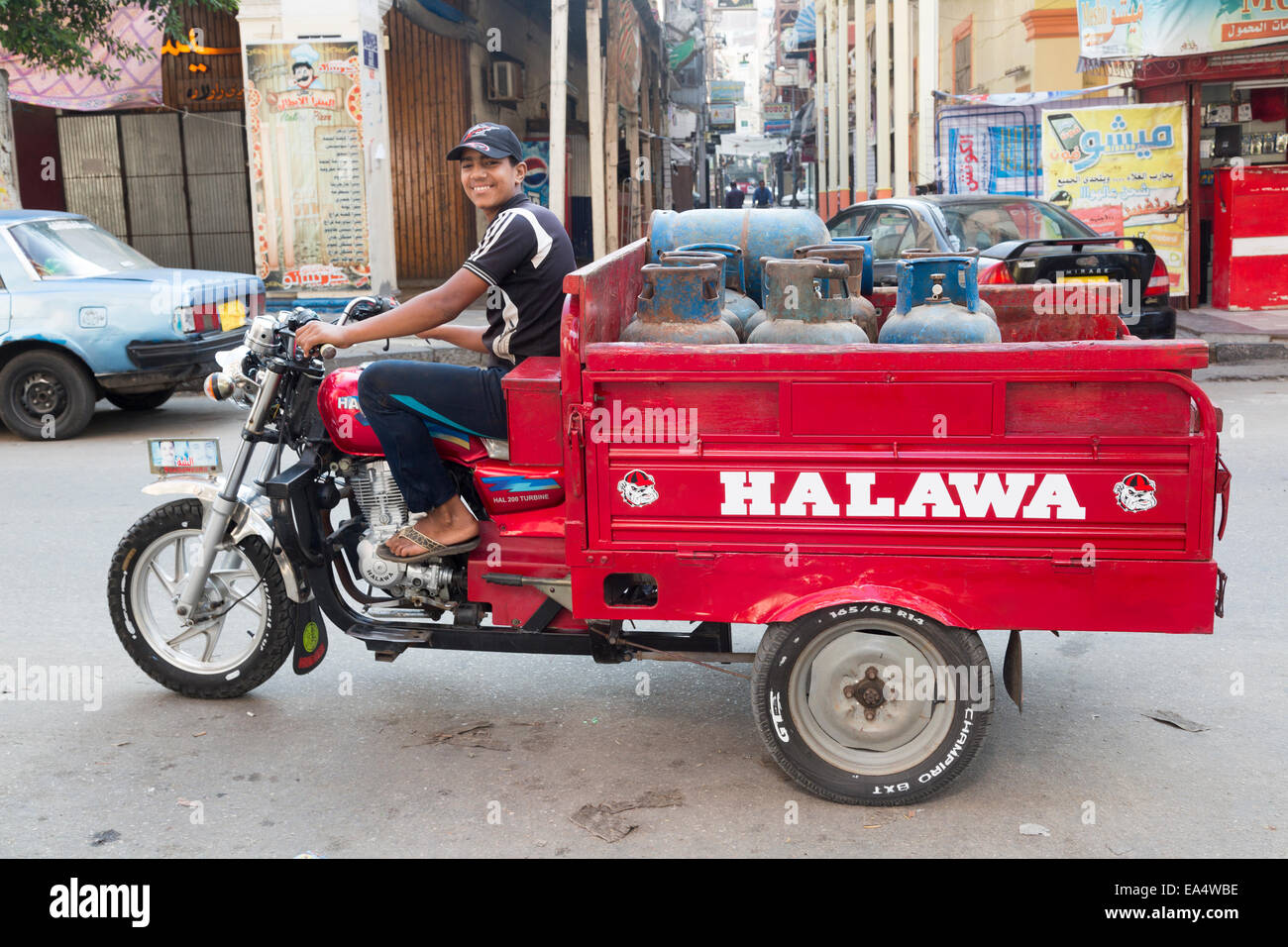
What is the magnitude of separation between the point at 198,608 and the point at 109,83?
13587 mm

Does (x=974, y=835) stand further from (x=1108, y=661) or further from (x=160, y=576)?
(x=160, y=576)

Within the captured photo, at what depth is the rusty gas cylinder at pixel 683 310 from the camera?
3.75 metres

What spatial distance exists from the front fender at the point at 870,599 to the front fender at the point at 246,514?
5.44 ft

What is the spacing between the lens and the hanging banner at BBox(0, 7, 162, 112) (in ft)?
Answer: 51.1

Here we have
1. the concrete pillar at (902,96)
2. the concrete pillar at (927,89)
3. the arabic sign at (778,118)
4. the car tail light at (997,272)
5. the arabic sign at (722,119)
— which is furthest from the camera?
the arabic sign at (778,118)

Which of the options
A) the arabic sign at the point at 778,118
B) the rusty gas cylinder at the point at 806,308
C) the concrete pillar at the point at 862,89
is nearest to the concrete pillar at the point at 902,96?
the concrete pillar at the point at 862,89

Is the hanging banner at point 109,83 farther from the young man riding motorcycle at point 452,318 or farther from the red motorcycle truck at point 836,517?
the red motorcycle truck at point 836,517

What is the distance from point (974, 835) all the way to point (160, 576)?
2.89 m

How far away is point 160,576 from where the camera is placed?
4430 millimetres

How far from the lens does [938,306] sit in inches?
146

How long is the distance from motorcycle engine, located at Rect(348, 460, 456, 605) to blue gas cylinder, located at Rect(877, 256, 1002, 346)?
1612 millimetres

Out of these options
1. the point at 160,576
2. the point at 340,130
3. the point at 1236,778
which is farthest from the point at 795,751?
the point at 340,130
